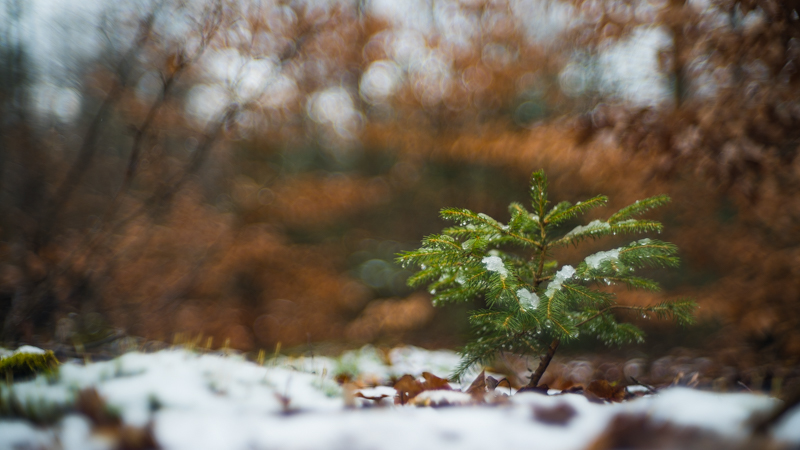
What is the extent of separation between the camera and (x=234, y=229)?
4.75 m

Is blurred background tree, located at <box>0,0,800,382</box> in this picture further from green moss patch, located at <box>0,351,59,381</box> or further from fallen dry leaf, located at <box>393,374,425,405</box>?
fallen dry leaf, located at <box>393,374,425,405</box>

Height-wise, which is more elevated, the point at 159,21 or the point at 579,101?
the point at 579,101

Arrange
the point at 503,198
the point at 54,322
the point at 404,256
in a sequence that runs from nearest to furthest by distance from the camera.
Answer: the point at 404,256 < the point at 54,322 < the point at 503,198

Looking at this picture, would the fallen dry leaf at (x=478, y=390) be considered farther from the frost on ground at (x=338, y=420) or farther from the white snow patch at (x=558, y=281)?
the white snow patch at (x=558, y=281)

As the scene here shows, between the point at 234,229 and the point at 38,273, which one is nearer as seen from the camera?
the point at 38,273

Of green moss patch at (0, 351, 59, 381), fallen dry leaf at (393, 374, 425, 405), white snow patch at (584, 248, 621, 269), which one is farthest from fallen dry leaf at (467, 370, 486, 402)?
green moss patch at (0, 351, 59, 381)

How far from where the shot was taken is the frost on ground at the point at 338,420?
2.40 feet

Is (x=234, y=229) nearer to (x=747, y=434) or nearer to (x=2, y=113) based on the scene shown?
(x=2, y=113)

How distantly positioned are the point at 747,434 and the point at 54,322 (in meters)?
3.94

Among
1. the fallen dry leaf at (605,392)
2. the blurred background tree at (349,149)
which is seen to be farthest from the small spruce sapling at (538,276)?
the blurred background tree at (349,149)

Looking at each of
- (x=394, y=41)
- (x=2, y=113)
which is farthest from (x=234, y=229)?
(x=394, y=41)

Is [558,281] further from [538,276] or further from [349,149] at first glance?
[349,149]

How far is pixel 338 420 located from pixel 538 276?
2.81ft

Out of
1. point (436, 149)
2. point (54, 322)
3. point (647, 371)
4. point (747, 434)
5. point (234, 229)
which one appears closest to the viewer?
point (747, 434)
